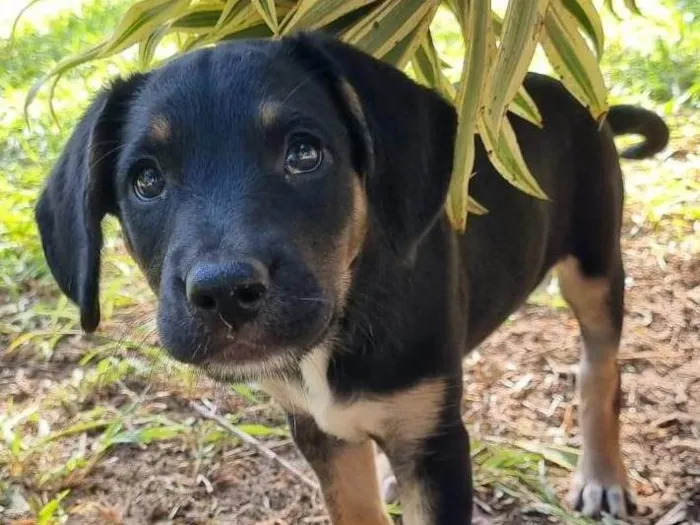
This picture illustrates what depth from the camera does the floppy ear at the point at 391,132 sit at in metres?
2.18

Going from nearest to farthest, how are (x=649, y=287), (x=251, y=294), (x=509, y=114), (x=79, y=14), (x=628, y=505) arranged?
1. (x=251, y=294)
2. (x=509, y=114)
3. (x=628, y=505)
4. (x=649, y=287)
5. (x=79, y=14)

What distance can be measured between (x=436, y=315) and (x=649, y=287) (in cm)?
188

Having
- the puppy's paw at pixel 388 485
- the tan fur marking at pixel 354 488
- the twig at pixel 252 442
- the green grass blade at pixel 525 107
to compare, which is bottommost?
the puppy's paw at pixel 388 485

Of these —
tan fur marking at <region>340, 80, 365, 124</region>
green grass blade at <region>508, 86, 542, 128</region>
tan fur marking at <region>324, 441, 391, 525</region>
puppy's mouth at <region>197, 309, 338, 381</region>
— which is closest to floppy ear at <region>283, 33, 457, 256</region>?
tan fur marking at <region>340, 80, 365, 124</region>

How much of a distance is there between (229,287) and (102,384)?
6.58 ft

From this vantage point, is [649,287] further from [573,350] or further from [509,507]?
[509,507]

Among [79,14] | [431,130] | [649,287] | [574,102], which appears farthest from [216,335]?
[79,14]

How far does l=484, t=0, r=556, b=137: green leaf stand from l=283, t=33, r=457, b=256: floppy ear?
21cm

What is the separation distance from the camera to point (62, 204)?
7.55ft

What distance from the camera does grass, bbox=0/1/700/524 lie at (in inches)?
127

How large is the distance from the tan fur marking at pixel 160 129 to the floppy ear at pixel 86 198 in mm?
187

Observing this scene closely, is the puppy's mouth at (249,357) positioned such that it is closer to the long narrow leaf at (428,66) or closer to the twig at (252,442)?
the long narrow leaf at (428,66)

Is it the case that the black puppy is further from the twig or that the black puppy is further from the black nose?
the twig

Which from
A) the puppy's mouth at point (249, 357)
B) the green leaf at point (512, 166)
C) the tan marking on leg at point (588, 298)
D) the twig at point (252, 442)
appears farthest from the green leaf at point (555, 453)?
the puppy's mouth at point (249, 357)
